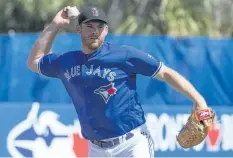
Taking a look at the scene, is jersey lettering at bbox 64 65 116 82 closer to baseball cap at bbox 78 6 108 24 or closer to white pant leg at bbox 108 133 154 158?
baseball cap at bbox 78 6 108 24

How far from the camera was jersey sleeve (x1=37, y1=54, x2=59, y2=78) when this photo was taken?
6.21 meters

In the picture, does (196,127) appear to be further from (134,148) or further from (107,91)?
(107,91)

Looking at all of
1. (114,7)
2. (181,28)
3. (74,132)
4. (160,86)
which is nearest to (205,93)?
(160,86)

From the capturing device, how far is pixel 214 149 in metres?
11.1

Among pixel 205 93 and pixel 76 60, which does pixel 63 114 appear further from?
pixel 76 60

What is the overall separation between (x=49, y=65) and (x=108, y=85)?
1.84ft

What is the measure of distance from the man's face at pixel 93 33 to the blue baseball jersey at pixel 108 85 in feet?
0.25

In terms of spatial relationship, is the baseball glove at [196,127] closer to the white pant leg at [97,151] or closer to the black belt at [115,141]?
the black belt at [115,141]

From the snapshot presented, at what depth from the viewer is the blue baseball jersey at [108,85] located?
5.93 m

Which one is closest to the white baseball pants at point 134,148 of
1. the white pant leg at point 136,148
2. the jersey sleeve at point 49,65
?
the white pant leg at point 136,148

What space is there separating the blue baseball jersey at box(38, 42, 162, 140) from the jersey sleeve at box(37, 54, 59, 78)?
141 mm

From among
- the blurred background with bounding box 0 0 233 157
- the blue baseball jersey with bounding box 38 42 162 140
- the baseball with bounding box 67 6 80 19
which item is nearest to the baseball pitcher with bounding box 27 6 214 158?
the blue baseball jersey with bounding box 38 42 162 140

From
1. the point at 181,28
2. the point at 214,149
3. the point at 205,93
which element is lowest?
the point at 214,149

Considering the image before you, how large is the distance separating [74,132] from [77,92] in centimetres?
460
